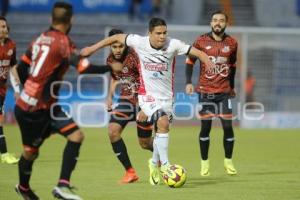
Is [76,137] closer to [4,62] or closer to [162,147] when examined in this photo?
[162,147]

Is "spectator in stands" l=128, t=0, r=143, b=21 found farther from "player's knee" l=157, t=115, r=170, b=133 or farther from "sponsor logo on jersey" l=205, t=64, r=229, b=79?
"player's knee" l=157, t=115, r=170, b=133

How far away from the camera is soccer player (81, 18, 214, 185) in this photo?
426 inches

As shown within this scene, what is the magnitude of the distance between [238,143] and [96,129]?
231 inches

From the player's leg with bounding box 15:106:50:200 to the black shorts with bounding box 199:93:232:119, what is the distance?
446 centimetres

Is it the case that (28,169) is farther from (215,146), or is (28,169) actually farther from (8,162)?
(215,146)

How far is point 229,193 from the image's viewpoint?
400 inches

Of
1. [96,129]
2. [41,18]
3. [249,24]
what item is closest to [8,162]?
[96,129]

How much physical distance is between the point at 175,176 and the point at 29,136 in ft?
7.88

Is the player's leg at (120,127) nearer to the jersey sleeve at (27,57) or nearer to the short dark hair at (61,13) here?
the jersey sleeve at (27,57)

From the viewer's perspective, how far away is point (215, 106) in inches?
512

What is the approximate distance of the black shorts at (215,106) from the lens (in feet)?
42.1

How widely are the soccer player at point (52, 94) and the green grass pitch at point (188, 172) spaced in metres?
1.04

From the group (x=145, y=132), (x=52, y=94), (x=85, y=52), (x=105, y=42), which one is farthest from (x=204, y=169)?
(x=52, y=94)

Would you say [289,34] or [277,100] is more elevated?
[289,34]
